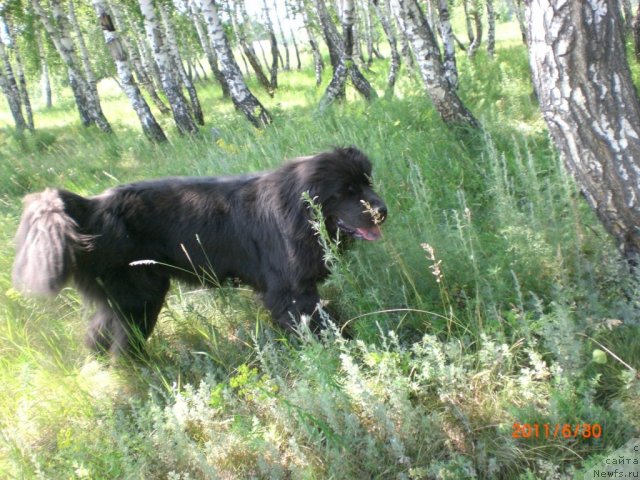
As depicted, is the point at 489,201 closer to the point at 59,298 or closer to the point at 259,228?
the point at 259,228

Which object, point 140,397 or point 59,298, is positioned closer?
point 140,397

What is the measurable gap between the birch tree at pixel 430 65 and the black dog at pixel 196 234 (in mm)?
2433

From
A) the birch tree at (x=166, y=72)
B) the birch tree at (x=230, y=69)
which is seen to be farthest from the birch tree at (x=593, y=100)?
the birch tree at (x=166, y=72)

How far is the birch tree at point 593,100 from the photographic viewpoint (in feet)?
7.74

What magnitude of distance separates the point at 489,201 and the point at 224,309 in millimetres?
2542

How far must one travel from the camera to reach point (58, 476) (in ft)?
8.02

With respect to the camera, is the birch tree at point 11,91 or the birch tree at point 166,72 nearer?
the birch tree at point 166,72

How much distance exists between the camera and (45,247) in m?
2.82

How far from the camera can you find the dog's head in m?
3.12

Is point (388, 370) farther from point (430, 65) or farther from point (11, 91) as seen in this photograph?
point (11, 91)

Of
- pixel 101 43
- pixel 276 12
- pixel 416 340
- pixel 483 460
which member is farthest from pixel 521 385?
pixel 276 12

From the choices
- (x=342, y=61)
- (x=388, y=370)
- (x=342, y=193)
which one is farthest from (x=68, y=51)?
(x=388, y=370)

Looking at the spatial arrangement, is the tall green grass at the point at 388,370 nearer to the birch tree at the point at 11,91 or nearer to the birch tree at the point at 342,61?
the birch tree at the point at 342,61

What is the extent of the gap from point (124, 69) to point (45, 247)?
26.3ft
